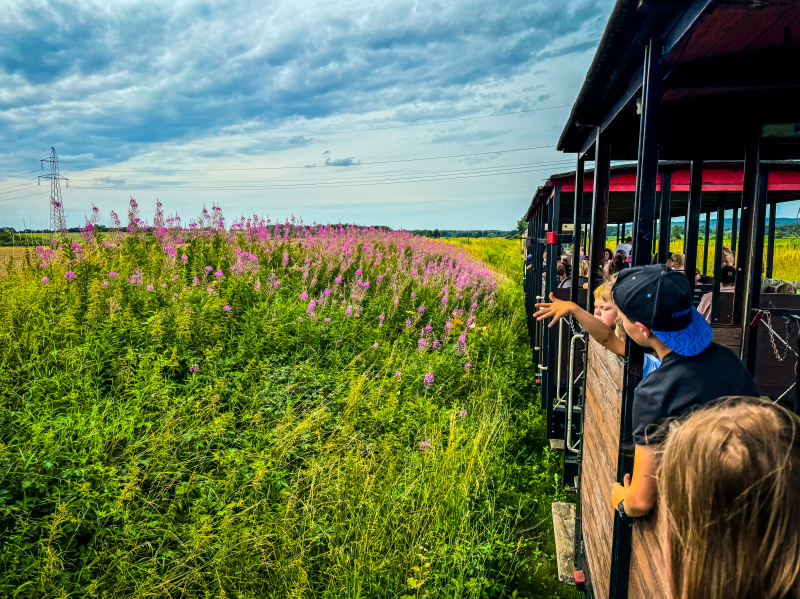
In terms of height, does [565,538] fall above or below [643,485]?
below

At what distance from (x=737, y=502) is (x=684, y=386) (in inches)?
28.0

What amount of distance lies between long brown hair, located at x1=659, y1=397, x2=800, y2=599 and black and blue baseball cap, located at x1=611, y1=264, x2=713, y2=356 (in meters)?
0.68

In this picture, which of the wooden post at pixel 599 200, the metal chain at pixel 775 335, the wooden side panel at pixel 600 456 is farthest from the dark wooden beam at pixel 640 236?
the metal chain at pixel 775 335

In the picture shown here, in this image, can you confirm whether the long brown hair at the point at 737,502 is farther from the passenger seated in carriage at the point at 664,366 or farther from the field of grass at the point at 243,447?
the field of grass at the point at 243,447

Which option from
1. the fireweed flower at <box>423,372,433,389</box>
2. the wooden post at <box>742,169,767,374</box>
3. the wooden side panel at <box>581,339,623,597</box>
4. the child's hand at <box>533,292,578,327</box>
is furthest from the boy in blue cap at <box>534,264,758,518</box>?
the fireweed flower at <box>423,372,433,389</box>

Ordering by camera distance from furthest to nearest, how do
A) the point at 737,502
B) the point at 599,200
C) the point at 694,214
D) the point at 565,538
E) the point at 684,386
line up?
the point at 694,214 < the point at 565,538 < the point at 599,200 < the point at 684,386 < the point at 737,502

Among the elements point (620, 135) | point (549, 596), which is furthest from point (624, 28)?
point (549, 596)

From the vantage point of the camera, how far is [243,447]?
388 cm

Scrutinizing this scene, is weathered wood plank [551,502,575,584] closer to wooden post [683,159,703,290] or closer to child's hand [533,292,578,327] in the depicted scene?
child's hand [533,292,578,327]

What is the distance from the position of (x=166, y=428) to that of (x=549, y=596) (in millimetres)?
3028

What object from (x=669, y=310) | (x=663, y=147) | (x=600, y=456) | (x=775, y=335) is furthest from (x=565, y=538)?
(x=663, y=147)

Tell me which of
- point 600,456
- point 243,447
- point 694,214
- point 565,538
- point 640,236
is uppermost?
point 694,214

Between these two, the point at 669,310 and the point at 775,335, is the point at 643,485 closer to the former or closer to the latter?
the point at 669,310

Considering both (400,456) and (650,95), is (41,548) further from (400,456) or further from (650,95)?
(650,95)
